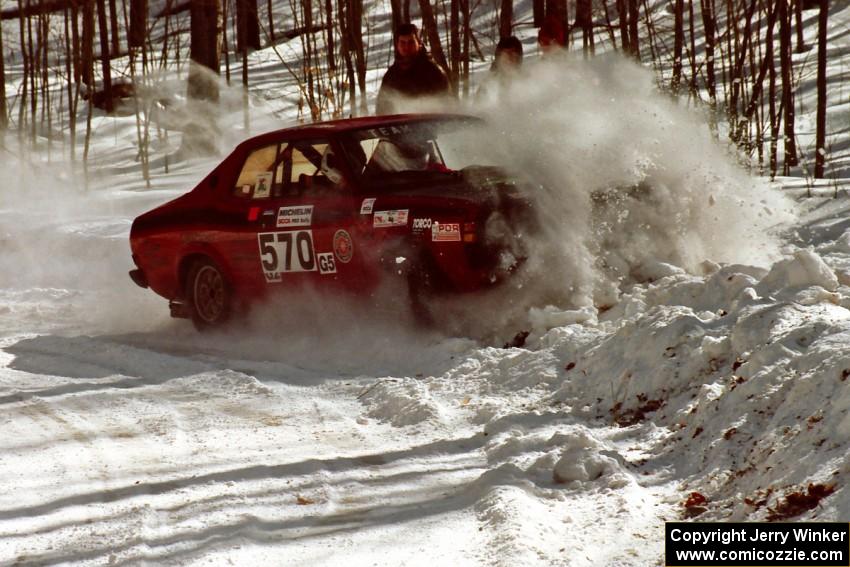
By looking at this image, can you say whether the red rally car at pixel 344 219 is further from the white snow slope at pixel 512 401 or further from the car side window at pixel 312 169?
the white snow slope at pixel 512 401

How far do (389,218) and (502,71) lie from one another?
360cm

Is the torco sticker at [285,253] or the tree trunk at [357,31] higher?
the tree trunk at [357,31]

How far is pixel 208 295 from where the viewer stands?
908cm

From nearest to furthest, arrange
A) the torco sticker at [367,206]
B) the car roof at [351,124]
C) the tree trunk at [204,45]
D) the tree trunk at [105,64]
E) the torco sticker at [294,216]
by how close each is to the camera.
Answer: the torco sticker at [367,206]
the torco sticker at [294,216]
the car roof at [351,124]
the tree trunk at [204,45]
the tree trunk at [105,64]

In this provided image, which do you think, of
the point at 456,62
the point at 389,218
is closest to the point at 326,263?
the point at 389,218

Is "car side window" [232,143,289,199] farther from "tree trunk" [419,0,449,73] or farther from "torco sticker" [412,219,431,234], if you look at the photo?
"tree trunk" [419,0,449,73]

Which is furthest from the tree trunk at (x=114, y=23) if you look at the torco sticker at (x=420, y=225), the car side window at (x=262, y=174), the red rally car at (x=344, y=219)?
the torco sticker at (x=420, y=225)

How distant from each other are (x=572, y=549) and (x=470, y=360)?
2.98 m

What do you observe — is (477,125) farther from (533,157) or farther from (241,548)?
(241,548)

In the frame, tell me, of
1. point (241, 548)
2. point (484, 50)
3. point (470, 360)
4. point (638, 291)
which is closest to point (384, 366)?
point (470, 360)

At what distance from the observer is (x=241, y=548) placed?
13.5 ft

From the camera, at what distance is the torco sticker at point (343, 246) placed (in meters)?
7.88

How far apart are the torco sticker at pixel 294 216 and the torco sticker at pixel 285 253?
0.06 m

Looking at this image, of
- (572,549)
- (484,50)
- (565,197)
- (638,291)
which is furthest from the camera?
(484,50)
